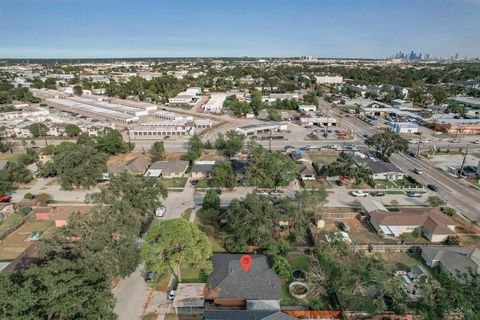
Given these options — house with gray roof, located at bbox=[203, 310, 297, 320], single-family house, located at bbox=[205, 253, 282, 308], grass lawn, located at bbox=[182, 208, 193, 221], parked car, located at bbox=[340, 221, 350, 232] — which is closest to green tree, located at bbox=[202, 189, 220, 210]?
grass lawn, located at bbox=[182, 208, 193, 221]

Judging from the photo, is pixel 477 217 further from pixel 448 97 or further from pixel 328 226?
pixel 448 97

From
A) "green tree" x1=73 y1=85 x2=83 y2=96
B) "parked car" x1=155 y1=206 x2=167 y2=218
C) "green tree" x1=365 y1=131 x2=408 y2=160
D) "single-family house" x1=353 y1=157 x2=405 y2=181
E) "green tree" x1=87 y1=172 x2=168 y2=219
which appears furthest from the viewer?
"green tree" x1=73 y1=85 x2=83 y2=96

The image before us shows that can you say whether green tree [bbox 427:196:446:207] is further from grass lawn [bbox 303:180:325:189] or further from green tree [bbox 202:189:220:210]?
green tree [bbox 202:189:220:210]

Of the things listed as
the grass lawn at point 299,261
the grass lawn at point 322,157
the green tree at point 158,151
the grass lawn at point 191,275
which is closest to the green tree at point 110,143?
the green tree at point 158,151

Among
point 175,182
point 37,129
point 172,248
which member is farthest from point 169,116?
point 172,248

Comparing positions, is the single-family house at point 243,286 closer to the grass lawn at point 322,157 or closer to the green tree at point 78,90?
the grass lawn at point 322,157

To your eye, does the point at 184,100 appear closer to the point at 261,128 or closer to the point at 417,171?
the point at 261,128
